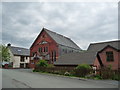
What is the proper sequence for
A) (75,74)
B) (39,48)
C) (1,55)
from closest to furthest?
(75,74) < (39,48) < (1,55)

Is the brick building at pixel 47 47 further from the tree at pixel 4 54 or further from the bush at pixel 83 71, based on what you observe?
the bush at pixel 83 71

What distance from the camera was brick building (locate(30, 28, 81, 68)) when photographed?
36.9 meters

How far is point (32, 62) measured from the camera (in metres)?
42.6

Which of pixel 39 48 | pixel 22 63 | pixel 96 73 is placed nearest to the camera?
pixel 96 73

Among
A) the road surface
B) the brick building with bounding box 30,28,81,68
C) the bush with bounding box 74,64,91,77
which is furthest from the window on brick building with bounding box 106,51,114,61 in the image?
the brick building with bounding box 30,28,81,68

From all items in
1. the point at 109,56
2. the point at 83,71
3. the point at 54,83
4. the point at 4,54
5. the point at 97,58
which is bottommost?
the point at 54,83

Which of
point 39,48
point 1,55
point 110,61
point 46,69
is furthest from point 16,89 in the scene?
point 1,55

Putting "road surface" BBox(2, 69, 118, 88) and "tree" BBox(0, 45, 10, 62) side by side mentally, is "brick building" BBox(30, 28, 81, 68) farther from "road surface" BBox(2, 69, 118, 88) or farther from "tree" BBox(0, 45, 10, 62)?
"road surface" BBox(2, 69, 118, 88)

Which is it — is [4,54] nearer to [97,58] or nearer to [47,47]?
[47,47]

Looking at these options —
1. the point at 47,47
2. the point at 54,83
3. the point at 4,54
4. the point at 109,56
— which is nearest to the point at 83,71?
the point at 54,83

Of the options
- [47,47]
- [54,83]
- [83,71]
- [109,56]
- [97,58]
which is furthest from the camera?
[47,47]

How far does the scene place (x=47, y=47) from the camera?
3903 cm

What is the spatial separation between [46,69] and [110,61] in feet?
41.0

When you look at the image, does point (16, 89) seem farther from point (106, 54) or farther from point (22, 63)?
point (22, 63)
